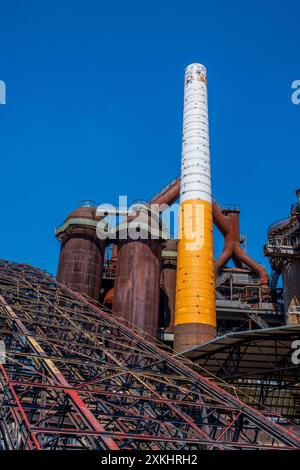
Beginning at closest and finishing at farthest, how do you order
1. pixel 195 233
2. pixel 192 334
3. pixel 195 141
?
pixel 192 334
pixel 195 233
pixel 195 141

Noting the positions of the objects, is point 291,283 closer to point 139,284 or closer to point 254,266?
point 254,266

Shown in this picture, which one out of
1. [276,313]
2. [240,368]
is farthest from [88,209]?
[276,313]

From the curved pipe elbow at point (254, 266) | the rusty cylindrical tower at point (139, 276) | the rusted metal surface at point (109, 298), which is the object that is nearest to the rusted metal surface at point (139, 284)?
the rusty cylindrical tower at point (139, 276)

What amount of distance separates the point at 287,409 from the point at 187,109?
2766cm

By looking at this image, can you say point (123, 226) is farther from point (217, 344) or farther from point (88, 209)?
point (217, 344)

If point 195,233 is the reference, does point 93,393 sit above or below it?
below

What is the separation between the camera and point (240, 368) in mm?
29469

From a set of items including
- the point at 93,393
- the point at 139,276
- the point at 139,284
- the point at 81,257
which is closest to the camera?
the point at 93,393

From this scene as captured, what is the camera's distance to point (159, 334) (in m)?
37.4

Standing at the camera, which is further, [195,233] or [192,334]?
[195,233]

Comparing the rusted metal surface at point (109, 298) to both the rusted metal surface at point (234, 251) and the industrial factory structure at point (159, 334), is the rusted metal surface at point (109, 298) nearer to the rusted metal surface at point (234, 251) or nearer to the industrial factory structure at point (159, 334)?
the industrial factory structure at point (159, 334)

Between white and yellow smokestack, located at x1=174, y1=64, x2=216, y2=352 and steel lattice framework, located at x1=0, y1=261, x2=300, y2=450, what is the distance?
924 cm

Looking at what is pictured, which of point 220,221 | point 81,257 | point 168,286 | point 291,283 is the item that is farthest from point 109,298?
point 220,221

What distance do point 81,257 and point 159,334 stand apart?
9058 millimetres
